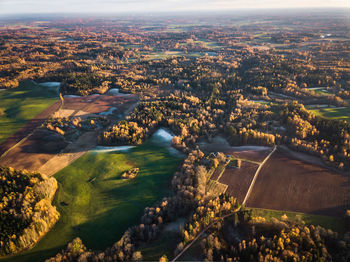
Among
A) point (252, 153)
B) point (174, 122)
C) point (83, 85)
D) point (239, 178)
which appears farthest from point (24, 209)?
point (83, 85)

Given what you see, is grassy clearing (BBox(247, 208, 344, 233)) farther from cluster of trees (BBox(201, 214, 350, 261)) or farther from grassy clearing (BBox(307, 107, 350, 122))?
grassy clearing (BBox(307, 107, 350, 122))

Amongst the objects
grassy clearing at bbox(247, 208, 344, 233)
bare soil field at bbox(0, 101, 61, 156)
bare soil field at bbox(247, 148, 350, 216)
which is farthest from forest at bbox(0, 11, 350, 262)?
bare soil field at bbox(0, 101, 61, 156)

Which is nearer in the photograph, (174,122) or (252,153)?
(252,153)

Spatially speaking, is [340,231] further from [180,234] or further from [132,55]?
[132,55]

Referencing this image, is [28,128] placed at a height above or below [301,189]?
above

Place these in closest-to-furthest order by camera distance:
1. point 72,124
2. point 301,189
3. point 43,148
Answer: point 301,189, point 43,148, point 72,124

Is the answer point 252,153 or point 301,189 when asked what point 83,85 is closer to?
point 252,153
